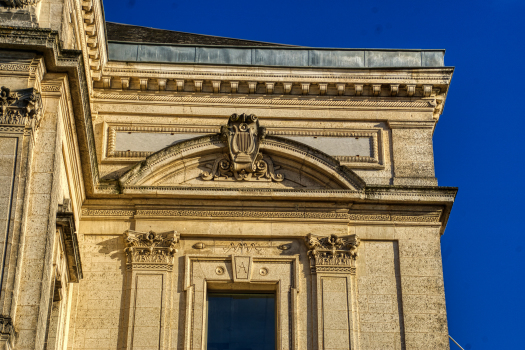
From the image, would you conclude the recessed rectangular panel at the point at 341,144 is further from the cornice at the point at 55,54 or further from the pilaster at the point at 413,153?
the cornice at the point at 55,54

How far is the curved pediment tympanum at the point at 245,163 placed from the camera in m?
23.0

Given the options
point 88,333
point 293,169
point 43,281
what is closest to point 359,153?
point 293,169

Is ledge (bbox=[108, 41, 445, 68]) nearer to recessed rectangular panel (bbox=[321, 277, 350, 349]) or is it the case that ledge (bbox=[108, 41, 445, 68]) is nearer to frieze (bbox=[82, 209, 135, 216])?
frieze (bbox=[82, 209, 135, 216])

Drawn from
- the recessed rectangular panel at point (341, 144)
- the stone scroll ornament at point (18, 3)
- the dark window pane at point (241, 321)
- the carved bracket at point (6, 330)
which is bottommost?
the carved bracket at point (6, 330)

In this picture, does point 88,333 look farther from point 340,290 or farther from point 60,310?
point 340,290

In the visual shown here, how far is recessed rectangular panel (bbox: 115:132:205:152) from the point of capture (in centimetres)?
2353

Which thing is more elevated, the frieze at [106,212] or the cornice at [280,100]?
the cornice at [280,100]

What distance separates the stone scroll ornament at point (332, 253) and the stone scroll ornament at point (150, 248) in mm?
3004

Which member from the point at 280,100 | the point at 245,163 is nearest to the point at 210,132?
the point at 245,163

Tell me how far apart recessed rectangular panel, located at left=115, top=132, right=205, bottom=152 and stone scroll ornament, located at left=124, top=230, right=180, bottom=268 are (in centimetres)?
230

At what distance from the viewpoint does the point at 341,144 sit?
23828 mm

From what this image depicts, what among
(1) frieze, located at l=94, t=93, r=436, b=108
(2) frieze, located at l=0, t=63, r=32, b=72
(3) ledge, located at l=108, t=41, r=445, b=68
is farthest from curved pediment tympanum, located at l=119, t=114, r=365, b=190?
(2) frieze, located at l=0, t=63, r=32, b=72

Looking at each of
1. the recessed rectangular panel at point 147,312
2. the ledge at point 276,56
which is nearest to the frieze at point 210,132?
the ledge at point 276,56

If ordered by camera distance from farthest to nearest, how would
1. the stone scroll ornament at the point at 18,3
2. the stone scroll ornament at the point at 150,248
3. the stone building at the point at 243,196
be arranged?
1. the stone scroll ornament at the point at 150,248
2. the stone building at the point at 243,196
3. the stone scroll ornament at the point at 18,3
